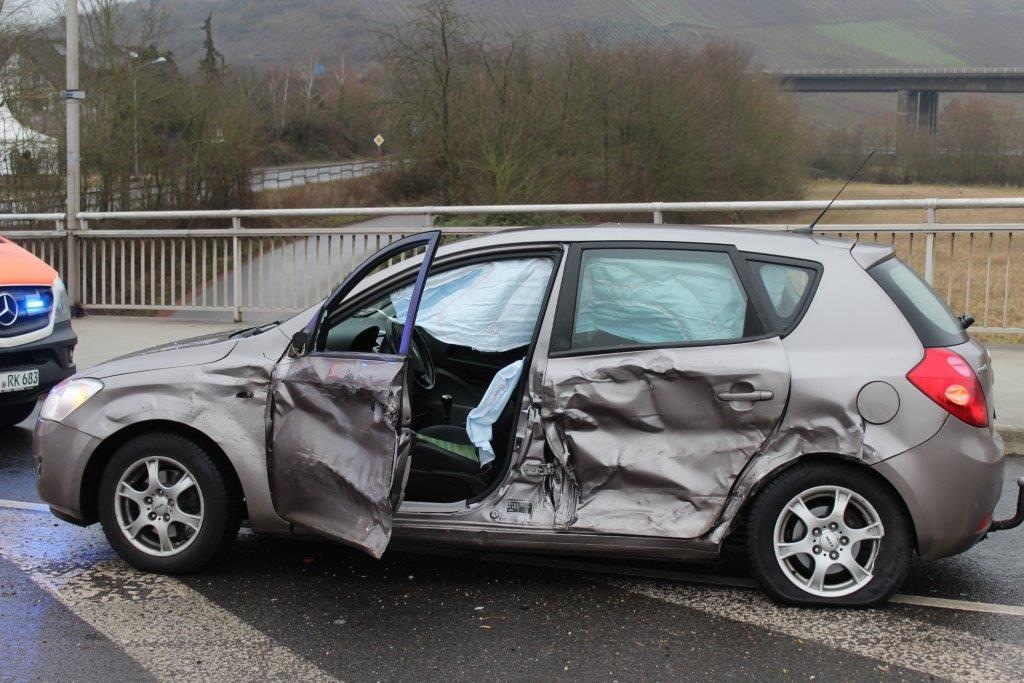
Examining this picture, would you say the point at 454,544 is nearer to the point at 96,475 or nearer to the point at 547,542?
the point at 547,542

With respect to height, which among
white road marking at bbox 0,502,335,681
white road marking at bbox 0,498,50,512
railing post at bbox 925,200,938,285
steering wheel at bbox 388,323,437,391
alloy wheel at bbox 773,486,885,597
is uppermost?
railing post at bbox 925,200,938,285

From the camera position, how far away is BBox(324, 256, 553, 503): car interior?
4676 mm

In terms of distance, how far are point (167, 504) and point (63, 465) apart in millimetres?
519

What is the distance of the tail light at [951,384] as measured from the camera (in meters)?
4.20

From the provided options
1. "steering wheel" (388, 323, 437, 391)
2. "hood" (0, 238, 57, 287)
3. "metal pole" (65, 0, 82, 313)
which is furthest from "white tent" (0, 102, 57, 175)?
"steering wheel" (388, 323, 437, 391)

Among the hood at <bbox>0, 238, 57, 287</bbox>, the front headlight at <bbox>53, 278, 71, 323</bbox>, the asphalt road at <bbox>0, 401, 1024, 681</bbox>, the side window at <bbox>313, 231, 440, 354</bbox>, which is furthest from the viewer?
the front headlight at <bbox>53, 278, 71, 323</bbox>

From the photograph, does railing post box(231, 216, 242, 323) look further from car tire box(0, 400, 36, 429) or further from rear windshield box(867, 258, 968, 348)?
rear windshield box(867, 258, 968, 348)

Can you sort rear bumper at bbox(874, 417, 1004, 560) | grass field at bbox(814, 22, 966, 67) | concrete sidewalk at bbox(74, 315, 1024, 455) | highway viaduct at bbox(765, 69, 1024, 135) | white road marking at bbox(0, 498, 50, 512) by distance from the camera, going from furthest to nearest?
grass field at bbox(814, 22, 966, 67), highway viaduct at bbox(765, 69, 1024, 135), concrete sidewalk at bbox(74, 315, 1024, 455), white road marking at bbox(0, 498, 50, 512), rear bumper at bbox(874, 417, 1004, 560)

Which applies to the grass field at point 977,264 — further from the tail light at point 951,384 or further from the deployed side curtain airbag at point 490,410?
the deployed side curtain airbag at point 490,410

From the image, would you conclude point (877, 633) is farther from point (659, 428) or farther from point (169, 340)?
point (169, 340)

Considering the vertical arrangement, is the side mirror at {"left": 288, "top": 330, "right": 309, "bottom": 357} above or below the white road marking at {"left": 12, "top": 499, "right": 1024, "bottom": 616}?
above

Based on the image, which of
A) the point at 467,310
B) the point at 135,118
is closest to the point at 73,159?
A: the point at 467,310

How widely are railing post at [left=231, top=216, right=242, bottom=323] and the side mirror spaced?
8.18 metres

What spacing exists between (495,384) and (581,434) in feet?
1.91
